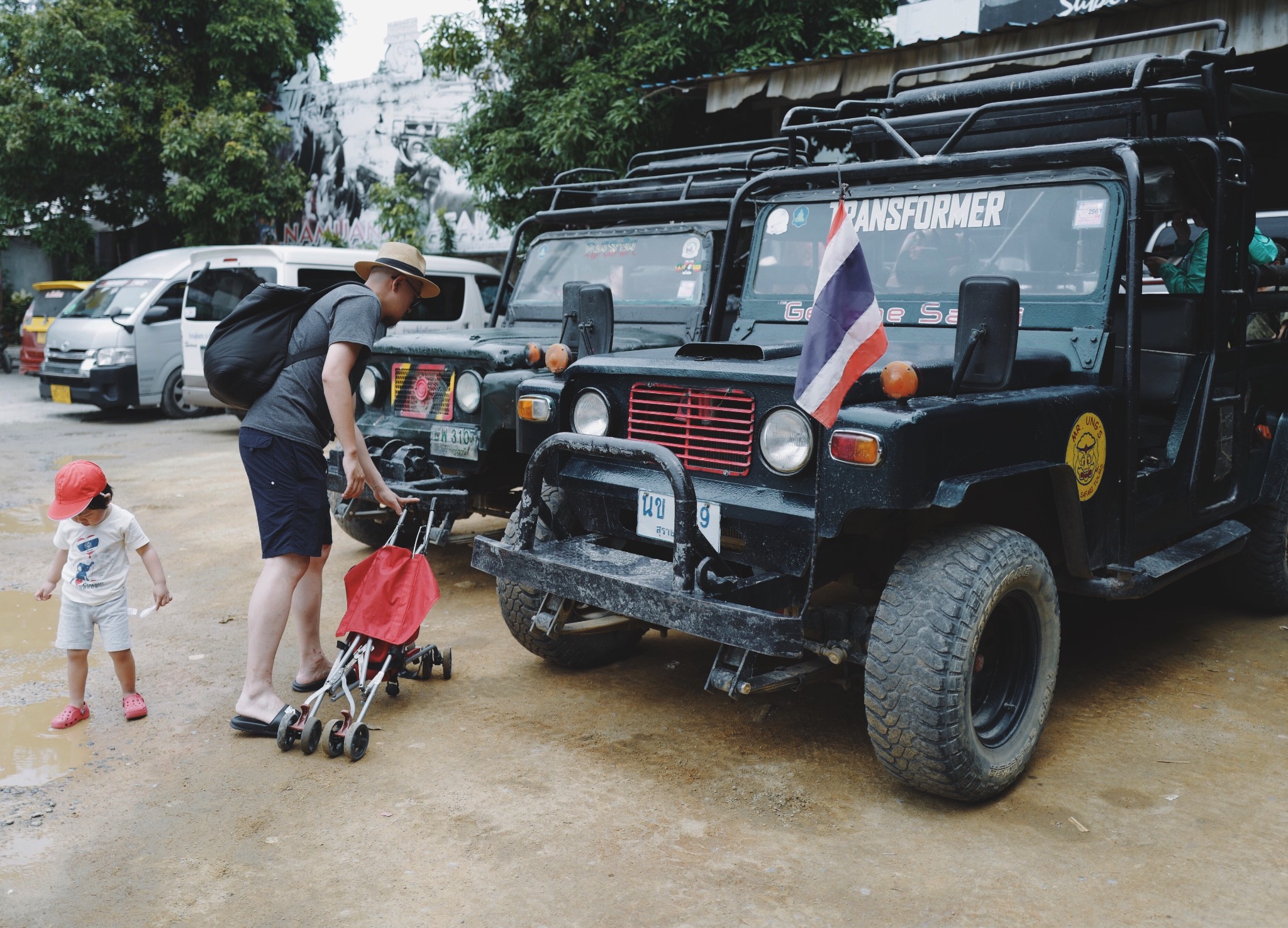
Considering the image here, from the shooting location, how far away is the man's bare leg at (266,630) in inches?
156

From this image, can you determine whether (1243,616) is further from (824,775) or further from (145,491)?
(145,491)

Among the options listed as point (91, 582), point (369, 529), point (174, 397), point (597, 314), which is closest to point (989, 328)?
point (597, 314)

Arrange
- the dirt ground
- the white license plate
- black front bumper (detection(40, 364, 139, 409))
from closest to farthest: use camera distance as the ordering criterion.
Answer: the dirt ground
the white license plate
black front bumper (detection(40, 364, 139, 409))

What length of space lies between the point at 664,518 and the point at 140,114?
17.7 metres

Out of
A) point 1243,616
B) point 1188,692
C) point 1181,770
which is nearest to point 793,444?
point 1181,770

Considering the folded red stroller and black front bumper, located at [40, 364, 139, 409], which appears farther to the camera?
black front bumper, located at [40, 364, 139, 409]

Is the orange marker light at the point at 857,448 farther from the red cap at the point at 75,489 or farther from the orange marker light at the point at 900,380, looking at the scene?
the red cap at the point at 75,489

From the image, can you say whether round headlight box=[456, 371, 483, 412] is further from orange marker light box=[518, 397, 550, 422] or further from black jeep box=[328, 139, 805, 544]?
orange marker light box=[518, 397, 550, 422]

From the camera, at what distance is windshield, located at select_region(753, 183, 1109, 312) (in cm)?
404

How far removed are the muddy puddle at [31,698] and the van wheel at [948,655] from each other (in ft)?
9.43

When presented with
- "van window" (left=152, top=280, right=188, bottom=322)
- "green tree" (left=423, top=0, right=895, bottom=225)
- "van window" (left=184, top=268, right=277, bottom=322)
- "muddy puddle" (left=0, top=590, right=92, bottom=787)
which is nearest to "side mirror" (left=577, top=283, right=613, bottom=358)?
"muddy puddle" (left=0, top=590, right=92, bottom=787)

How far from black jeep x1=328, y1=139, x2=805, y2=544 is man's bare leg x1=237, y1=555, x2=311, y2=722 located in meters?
0.74

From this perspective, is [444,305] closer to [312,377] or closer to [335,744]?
[312,377]

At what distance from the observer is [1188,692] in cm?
448
